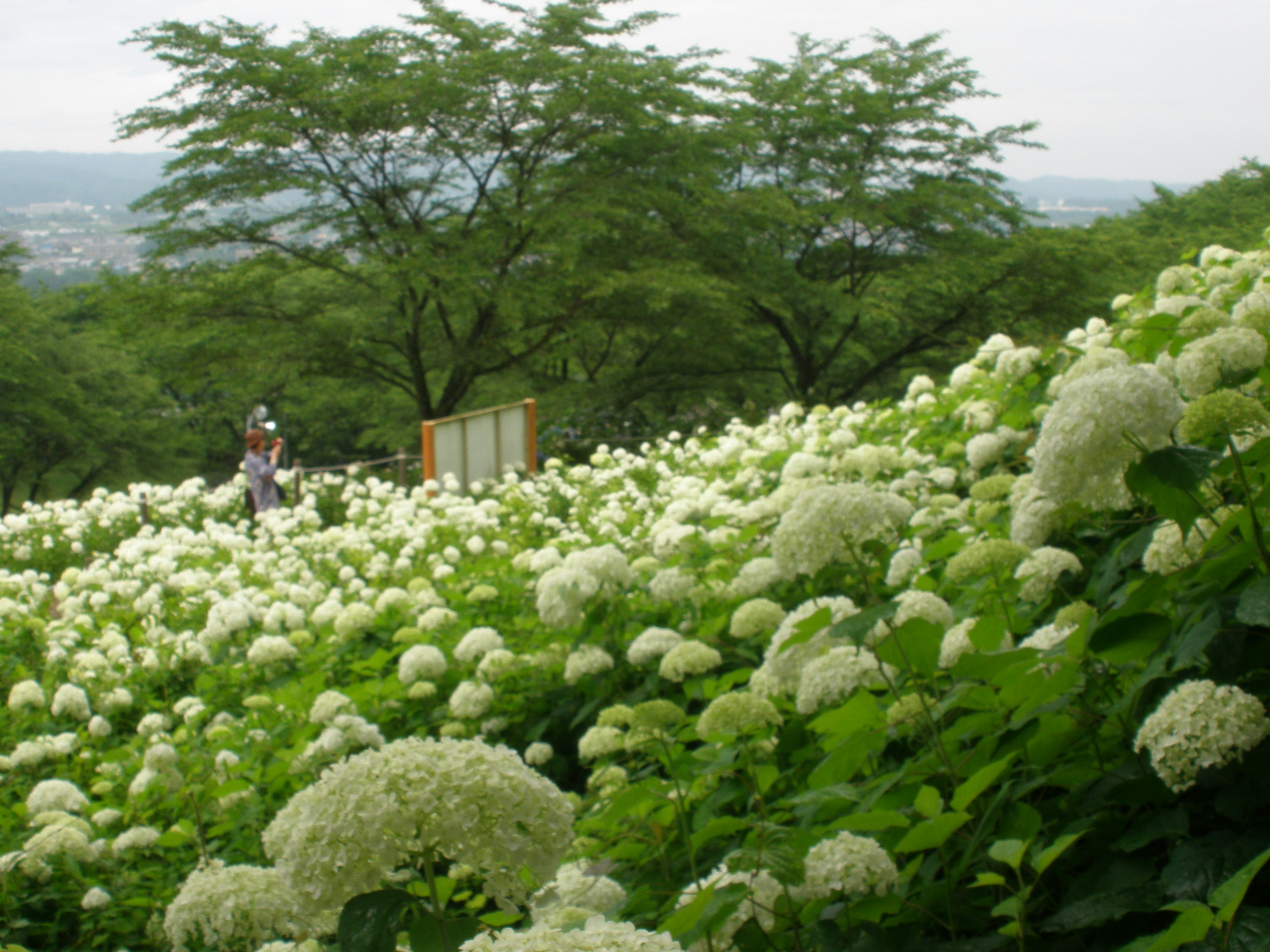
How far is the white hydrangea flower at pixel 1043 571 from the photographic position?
2156mm

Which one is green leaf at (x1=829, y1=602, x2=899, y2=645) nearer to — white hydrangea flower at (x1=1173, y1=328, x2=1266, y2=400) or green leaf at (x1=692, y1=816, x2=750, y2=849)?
green leaf at (x1=692, y1=816, x2=750, y2=849)

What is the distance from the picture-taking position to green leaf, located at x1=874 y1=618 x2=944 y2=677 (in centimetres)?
171

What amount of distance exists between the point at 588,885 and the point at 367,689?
2.28m

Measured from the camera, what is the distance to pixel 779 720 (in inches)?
82.7

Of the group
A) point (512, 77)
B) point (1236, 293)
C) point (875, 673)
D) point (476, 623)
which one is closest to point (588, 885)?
point (875, 673)

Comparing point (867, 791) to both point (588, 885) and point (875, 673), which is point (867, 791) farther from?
point (588, 885)

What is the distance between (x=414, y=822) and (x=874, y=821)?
2.52 ft

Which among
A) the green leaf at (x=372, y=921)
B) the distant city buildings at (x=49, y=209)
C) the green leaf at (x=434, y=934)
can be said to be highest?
the distant city buildings at (x=49, y=209)

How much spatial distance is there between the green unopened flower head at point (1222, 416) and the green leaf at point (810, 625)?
2.27ft

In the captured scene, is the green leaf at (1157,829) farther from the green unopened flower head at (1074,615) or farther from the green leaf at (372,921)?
the green leaf at (372,921)

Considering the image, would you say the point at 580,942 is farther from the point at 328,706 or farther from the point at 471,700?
the point at 471,700

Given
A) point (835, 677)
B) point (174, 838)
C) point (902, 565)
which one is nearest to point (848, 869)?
point (835, 677)

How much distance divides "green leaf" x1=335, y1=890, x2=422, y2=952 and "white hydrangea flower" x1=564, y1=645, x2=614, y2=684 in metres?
2.46

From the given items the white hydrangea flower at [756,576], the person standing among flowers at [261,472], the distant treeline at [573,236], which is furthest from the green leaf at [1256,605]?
the distant treeline at [573,236]
